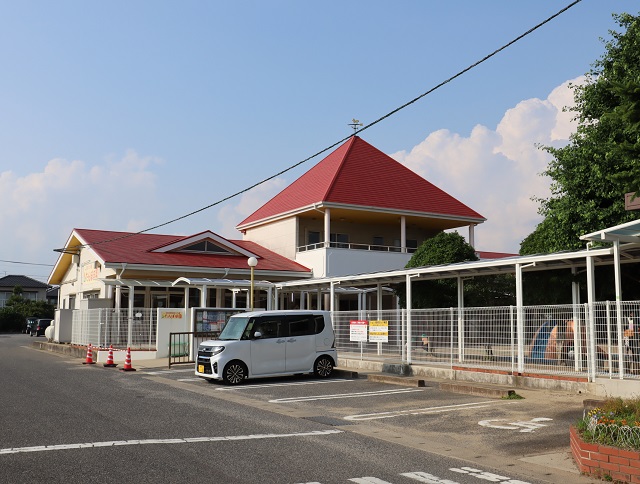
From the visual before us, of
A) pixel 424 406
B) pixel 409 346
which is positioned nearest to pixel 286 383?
pixel 409 346

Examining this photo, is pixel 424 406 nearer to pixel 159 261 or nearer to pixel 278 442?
pixel 278 442

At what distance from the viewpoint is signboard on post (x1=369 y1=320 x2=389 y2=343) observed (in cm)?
1984

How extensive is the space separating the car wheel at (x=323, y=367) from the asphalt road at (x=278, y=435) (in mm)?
2126

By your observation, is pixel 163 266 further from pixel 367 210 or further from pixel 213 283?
pixel 367 210

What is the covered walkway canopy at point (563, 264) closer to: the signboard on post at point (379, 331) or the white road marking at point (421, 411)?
the signboard on post at point (379, 331)

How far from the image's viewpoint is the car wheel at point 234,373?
56.6 feet

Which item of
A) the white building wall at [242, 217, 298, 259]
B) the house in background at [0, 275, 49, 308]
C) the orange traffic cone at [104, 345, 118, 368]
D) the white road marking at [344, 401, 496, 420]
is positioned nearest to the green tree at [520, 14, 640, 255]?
the white road marking at [344, 401, 496, 420]

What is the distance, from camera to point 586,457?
24.3ft

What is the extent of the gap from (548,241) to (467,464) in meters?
14.3

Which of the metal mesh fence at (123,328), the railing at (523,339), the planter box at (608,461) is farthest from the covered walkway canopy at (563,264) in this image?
the metal mesh fence at (123,328)

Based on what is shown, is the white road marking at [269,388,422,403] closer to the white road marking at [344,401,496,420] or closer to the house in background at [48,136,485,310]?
the white road marking at [344,401,496,420]

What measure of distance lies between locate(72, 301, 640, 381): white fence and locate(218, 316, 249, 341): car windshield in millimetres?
4431

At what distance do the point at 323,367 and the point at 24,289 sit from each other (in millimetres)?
82796

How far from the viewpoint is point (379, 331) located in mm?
20094
